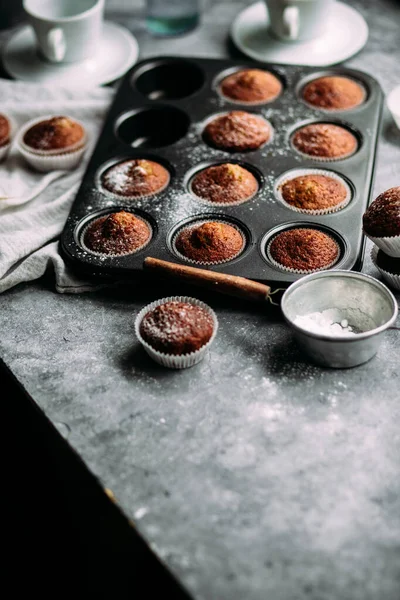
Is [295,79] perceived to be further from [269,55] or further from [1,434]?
[1,434]

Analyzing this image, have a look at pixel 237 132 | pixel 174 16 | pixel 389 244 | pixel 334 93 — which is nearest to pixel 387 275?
pixel 389 244

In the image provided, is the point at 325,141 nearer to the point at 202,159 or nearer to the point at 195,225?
the point at 202,159

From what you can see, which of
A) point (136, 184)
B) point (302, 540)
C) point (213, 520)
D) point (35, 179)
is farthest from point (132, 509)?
point (35, 179)

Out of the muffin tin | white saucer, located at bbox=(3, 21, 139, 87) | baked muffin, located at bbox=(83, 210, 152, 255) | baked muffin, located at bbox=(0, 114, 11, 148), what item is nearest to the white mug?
white saucer, located at bbox=(3, 21, 139, 87)

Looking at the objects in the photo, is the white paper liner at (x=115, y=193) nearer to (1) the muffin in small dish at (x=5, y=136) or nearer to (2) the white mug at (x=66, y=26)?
(1) the muffin in small dish at (x=5, y=136)

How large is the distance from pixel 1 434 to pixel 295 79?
136 cm

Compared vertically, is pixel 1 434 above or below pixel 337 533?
below

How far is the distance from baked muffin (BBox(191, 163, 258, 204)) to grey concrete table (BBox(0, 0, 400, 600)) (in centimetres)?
29

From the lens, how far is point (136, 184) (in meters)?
1.88

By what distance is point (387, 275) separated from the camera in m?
1.62

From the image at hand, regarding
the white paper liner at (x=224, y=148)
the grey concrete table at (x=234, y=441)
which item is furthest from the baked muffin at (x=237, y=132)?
the grey concrete table at (x=234, y=441)

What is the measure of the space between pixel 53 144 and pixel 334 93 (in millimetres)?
820


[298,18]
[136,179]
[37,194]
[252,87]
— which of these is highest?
[298,18]

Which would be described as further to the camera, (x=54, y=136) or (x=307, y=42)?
(x=307, y=42)
